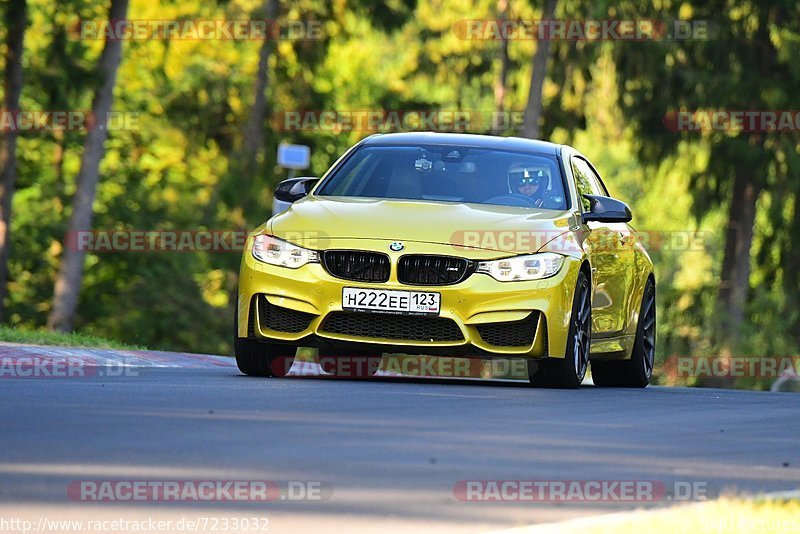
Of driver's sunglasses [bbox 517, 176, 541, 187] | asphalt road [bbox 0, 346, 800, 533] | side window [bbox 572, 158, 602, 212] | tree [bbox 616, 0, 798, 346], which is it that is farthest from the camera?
tree [bbox 616, 0, 798, 346]

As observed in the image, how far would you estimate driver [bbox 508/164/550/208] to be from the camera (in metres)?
14.3

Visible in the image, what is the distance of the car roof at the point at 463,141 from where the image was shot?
14.8m

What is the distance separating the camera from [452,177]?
1431 centimetres

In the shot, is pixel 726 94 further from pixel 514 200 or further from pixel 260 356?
pixel 260 356

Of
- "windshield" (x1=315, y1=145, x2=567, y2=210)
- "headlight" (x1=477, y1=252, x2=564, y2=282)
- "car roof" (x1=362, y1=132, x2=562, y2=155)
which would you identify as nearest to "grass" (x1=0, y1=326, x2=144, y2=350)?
"car roof" (x1=362, y1=132, x2=562, y2=155)

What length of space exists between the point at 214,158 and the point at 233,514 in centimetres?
4466

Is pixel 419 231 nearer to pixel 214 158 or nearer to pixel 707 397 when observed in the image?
pixel 707 397

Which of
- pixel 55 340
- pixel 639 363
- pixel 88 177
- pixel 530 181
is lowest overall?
pixel 88 177

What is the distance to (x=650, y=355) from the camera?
55.0 feet

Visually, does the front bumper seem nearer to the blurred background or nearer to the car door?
the car door

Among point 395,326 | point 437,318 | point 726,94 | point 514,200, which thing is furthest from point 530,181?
point 726,94

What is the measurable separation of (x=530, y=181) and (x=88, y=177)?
20.6 m

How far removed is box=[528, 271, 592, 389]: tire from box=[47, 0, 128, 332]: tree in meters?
20.6

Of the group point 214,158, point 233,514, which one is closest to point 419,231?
point 233,514
